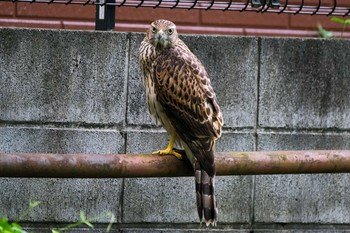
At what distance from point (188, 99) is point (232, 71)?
1.08 metres

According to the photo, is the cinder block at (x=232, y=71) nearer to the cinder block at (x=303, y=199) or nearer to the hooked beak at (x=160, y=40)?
the cinder block at (x=303, y=199)

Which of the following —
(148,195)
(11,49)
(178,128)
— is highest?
(11,49)

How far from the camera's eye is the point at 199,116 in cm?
535

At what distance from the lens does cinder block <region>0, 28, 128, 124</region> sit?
6172 millimetres

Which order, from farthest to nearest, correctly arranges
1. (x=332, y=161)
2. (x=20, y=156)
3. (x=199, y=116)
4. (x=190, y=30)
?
(x=190, y=30) < (x=199, y=116) < (x=332, y=161) < (x=20, y=156)

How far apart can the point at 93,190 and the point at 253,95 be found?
1.23m

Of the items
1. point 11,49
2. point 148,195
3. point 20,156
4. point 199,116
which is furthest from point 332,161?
point 11,49

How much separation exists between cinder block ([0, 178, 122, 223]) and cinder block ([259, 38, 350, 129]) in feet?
3.70

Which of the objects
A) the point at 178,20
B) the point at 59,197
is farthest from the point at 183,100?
the point at 178,20

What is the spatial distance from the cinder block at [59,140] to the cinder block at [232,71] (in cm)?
74

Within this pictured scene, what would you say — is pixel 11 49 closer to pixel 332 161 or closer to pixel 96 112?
pixel 96 112

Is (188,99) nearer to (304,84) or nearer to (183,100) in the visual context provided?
(183,100)

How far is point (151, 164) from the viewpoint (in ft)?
14.6

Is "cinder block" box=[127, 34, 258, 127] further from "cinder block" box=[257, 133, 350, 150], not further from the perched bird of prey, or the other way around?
the perched bird of prey
